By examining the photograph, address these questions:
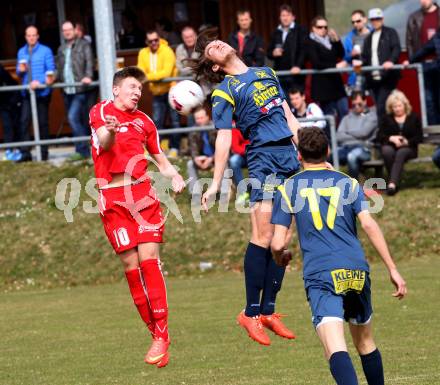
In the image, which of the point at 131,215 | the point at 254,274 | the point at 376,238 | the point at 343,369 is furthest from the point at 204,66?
the point at 343,369

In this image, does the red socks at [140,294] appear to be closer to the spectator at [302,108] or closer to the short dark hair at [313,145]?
the short dark hair at [313,145]

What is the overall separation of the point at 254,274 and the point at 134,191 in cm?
123

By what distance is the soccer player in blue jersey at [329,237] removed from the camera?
27.0 feet

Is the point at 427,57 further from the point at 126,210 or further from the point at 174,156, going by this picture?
the point at 126,210

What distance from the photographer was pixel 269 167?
10102 mm

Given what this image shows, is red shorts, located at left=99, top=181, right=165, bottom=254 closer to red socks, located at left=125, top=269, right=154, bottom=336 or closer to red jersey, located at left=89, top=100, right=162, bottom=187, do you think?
red jersey, located at left=89, top=100, right=162, bottom=187

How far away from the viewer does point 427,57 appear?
786 inches

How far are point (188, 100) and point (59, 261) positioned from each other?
8.54 metres

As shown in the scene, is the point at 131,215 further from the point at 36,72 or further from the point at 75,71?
the point at 36,72

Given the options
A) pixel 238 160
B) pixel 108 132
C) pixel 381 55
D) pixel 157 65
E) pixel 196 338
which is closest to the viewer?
pixel 108 132

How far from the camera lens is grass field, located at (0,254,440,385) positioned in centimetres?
1124

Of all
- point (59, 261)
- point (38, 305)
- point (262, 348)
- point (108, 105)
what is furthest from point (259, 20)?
point (108, 105)

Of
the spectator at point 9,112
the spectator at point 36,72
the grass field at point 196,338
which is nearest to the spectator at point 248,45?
the spectator at point 36,72

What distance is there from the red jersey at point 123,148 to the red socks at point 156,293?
0.72 metres
